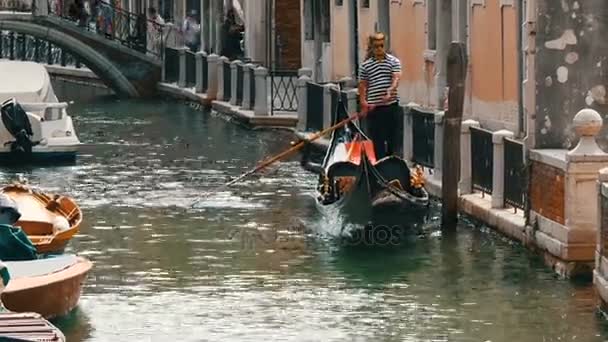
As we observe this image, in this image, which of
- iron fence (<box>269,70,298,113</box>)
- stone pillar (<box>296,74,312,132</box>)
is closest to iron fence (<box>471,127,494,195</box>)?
stone pillar (<box>296,74,312,132</box>)

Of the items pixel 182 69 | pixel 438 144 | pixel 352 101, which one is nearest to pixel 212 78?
pixel 182 69

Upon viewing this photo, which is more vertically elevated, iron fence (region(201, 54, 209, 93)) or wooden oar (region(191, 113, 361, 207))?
wooden oar (region(191, 113, 361, 207))

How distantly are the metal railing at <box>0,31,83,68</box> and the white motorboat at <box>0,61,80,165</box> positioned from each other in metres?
19.4

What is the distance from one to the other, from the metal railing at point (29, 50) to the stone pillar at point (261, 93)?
15.5 metres

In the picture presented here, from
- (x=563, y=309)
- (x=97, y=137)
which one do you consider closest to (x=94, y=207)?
(x=563, y=309)

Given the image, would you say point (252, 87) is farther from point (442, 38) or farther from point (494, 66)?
point (494, 66)

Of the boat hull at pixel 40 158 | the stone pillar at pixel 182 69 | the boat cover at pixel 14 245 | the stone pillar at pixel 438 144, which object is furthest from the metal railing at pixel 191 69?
the boat cover at pixel 14 245

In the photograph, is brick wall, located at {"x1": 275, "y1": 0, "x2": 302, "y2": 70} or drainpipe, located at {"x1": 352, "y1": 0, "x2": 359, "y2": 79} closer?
drainpipe, located at {"x1": 352, "y1": 0, "x2": 359, "y2": 79}

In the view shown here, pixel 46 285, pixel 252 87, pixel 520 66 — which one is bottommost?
pixel 252 87

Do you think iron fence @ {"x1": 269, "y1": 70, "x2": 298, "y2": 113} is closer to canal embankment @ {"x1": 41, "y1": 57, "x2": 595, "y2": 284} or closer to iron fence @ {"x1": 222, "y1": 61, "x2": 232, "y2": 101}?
canal embankment @ {"x1": 41, "y1": 57, "x2": 595, "y2": 284}

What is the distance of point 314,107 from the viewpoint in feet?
79.7

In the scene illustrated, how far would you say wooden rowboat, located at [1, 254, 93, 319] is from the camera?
11602 mm

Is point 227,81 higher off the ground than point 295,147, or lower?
lower

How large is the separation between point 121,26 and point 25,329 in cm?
2777
